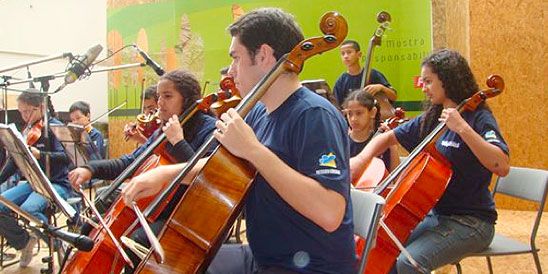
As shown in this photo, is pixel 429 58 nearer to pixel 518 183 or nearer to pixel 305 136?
pixel 518 183

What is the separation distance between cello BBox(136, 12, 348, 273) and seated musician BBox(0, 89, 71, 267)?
226cm

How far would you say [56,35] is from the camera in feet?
29.2

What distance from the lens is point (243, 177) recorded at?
1454 millimetres

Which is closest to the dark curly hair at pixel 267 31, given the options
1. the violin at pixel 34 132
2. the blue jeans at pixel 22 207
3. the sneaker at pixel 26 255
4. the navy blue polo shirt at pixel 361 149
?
the navy blue polo shirt at pixel 361 149

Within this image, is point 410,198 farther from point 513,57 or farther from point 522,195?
point 513,57

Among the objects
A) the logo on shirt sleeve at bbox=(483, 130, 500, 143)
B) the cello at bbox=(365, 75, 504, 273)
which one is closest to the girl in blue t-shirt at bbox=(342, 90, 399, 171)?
the cello at bbox=(365, 75, 504, 273)

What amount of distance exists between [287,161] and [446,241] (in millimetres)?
1111

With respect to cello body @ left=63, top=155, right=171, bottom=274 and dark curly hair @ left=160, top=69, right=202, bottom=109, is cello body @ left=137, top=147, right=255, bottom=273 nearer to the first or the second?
cello body @ left=63, top=155, right=171, bottom=274

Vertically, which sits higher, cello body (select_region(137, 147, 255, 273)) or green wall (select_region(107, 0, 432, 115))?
green wall (select_region(107, 0, 432, 115))

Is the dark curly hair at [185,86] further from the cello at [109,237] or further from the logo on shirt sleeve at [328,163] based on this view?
the logo on shirt sleeve at [328,163]

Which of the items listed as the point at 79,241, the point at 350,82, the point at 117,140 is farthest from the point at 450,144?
the point at 117,140

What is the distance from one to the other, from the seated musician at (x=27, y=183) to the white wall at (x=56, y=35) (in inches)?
172

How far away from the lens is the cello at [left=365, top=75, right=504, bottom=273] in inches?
86.4

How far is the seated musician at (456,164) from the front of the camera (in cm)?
222
